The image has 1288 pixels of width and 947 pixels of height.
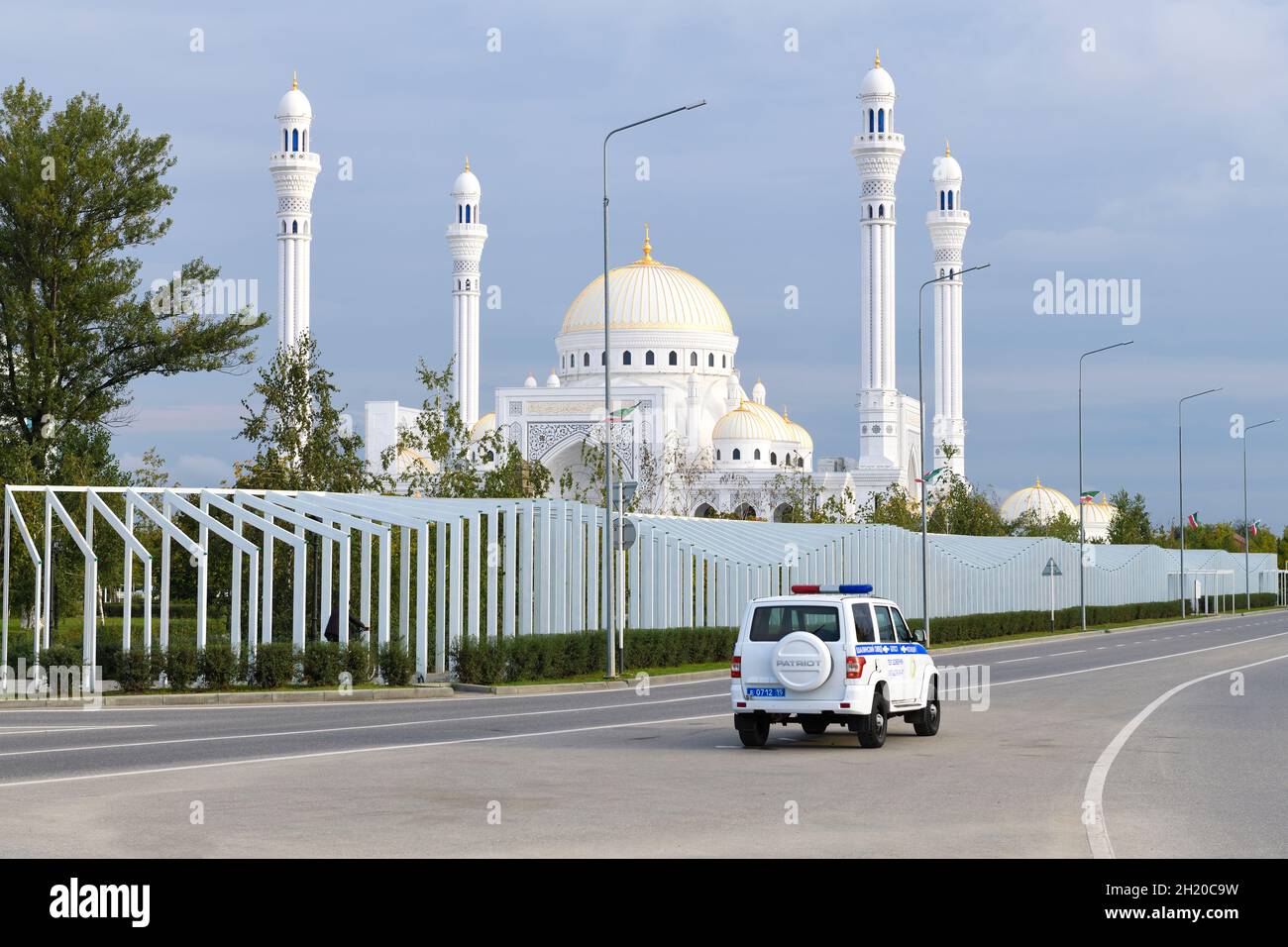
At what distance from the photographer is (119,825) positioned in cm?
1179

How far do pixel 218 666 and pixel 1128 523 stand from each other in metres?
88.3

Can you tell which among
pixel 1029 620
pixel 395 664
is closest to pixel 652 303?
pixel 1029 620

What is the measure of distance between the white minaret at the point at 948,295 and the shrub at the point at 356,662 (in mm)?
88339

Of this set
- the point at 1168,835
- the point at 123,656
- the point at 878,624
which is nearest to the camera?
the point at 1168,835

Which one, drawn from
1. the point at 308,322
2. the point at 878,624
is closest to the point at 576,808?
the point at 878,624

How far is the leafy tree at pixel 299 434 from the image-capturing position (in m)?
39.6

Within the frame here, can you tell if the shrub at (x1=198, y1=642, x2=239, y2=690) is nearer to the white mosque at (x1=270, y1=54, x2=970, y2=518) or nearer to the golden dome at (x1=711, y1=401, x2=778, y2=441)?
the white mosque at (x1=270, y1=54, x2=970, y2=518)

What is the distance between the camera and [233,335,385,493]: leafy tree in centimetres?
3962

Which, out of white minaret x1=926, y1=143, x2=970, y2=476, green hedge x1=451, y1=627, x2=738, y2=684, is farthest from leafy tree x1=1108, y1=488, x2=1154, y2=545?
green hedge x1=451, y1=627, x2=738, y2=684

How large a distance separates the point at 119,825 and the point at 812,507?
2697 inches

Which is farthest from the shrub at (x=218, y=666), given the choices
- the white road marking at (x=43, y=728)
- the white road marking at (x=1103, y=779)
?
the white road marking at (x=1103, y=779)

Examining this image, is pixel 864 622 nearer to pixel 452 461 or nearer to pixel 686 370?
pixel 452 461

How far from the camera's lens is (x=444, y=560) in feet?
98.4
